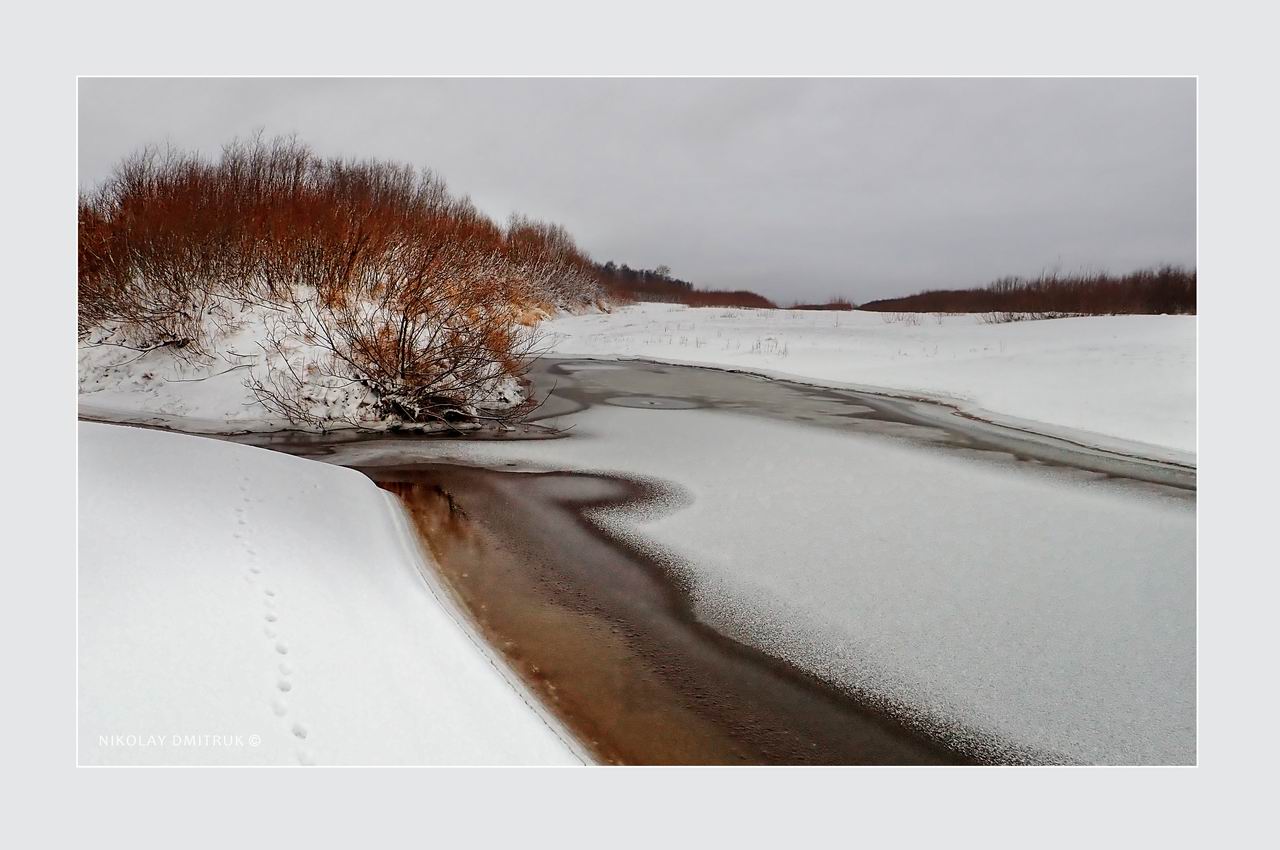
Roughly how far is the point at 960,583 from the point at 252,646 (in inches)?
132

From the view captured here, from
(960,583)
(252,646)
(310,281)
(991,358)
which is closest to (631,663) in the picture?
(252,646)

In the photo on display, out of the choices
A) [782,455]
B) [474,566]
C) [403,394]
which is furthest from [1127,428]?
[403,394]

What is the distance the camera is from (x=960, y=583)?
351 cm

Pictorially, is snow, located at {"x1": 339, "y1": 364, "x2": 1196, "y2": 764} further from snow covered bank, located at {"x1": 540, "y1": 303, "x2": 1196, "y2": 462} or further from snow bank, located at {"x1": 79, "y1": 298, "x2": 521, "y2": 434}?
snow bank, located at {"x1": 79, "y1": 298, "x2": 521, "y2": 434}

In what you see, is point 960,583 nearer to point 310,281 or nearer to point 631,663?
point 631,663

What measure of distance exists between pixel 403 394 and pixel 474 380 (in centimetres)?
85

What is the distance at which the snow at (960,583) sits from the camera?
250 cm

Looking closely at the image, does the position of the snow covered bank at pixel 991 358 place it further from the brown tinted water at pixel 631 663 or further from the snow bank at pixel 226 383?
the snow bank at pixel 226 383

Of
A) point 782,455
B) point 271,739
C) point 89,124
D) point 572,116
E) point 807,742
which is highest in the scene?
point 572,116

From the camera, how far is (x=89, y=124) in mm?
3125

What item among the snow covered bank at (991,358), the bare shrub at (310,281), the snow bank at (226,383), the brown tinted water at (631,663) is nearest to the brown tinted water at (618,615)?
the brown tinted water at (631,663)

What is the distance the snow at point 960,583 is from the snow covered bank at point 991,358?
1.50m

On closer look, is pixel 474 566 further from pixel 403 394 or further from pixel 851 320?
pixel 851 320

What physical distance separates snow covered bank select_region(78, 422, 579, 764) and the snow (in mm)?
1354
